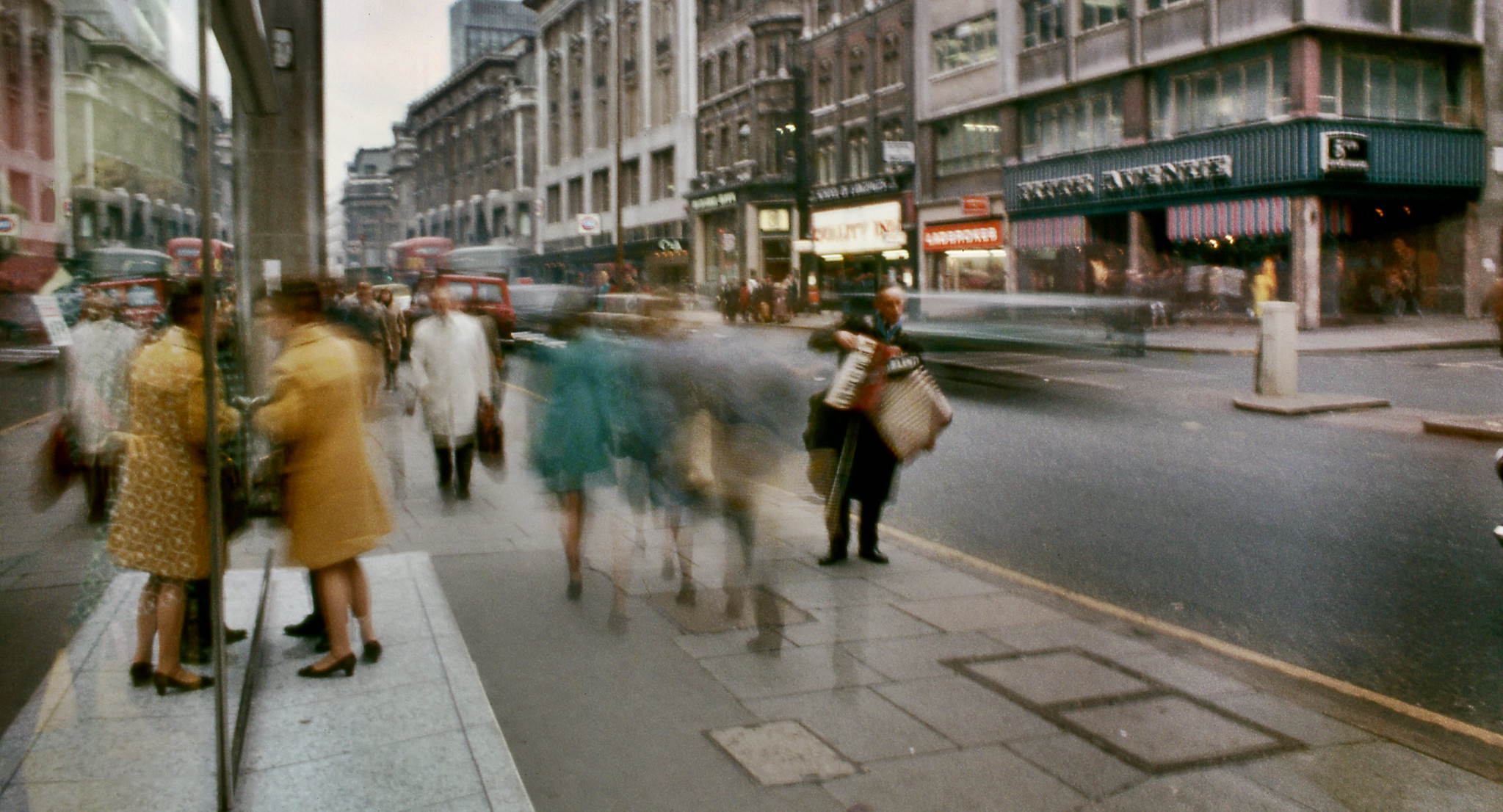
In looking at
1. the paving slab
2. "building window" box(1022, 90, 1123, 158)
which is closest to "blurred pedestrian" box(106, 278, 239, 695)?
the paving slab

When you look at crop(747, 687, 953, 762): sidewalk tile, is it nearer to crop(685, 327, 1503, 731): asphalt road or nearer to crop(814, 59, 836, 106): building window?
A: crop(685, 327, 1503, 731): asphalt road

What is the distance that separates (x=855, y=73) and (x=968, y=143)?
7631 mm

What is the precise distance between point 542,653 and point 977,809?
95.5 inches

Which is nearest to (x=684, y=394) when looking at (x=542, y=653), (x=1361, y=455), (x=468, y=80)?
(x=542, y=653)

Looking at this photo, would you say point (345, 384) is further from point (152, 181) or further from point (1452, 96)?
point (1452, 96)

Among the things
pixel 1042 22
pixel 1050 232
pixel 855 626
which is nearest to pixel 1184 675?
pixel 855 626

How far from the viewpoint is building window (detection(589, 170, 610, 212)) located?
65.6m

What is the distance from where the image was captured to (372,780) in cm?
396

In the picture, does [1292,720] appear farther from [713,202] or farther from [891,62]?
[713,202]

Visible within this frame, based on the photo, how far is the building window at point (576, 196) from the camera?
68.3 m

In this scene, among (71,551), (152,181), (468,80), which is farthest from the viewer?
(468,80)

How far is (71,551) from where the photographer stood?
3.98 metres

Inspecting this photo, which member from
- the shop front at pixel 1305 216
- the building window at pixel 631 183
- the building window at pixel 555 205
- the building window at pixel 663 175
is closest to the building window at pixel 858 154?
the shop front at pixel 1305 216

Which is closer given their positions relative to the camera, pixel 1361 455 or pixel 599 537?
pixel 599 537
